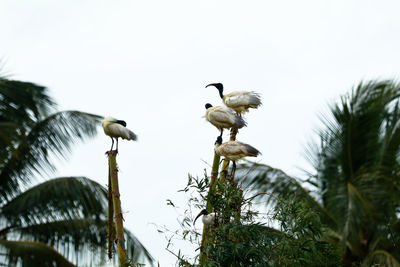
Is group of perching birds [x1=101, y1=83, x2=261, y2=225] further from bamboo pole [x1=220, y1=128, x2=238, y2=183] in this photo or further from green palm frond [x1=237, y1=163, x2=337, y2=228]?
green palm frond [x1=237, y1=163, x2=337, y2=228]

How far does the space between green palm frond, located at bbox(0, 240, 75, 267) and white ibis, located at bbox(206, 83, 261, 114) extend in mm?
5496

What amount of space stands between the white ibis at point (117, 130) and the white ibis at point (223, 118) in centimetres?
72

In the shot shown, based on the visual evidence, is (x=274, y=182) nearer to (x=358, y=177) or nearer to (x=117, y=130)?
(x=358, y=177)

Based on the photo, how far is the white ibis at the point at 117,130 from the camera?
689cm

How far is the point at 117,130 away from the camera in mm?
6898

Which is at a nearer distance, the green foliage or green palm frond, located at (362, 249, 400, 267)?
the green foliage

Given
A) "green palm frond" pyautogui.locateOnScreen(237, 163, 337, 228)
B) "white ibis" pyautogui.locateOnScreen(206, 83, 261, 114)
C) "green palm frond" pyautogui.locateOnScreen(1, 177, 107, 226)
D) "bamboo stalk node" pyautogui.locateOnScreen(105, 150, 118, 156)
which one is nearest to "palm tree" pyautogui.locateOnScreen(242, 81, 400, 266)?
"green palm frond" pyautogui.locateOnScreen(237, 163, 337, 228)

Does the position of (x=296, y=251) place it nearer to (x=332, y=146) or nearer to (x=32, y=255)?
(x=32, y=255)

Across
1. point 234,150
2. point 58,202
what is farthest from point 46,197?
point 234,150

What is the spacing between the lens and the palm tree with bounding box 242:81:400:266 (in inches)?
498

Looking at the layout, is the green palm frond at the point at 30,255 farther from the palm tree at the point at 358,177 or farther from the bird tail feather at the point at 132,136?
the bird tail feather at the point at 132,136

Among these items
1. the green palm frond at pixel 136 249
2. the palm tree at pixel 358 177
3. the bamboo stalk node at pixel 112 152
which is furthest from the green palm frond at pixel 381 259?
the bamboo stalk node at pixel 112 152

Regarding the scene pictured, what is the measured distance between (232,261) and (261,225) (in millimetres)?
402

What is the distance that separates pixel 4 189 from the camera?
13.8 m
